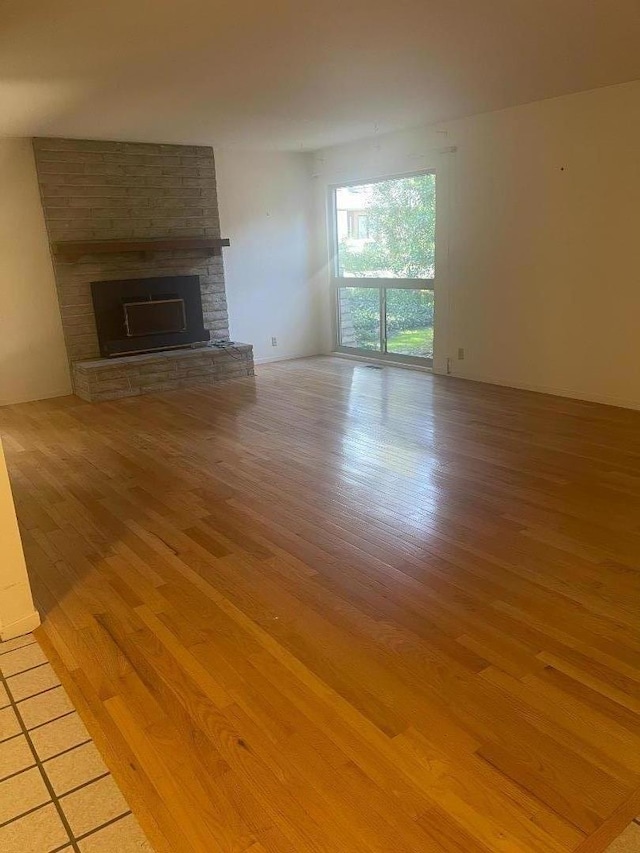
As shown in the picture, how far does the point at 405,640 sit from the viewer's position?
7.01 feet

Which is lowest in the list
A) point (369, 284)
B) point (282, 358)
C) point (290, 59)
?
point (282, 358)

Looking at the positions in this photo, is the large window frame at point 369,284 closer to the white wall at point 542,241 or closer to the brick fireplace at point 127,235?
the white wall at point 542,241

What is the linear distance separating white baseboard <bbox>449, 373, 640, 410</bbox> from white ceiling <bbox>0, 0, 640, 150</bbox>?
2.34 metres

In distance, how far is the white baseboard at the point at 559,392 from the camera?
5000 mm

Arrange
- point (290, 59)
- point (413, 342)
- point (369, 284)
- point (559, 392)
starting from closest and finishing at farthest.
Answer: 1. point (290, 59)
2. point (559, 392)
3. point (413, 342)
4. point (369, 284)

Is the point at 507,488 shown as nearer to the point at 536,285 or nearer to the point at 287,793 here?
the point at 287,793

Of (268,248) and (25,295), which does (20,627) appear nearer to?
(25,295)

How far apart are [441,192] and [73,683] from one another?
5.44m

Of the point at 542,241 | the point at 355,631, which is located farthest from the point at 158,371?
the point at 355,631

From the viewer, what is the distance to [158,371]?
20.5ft

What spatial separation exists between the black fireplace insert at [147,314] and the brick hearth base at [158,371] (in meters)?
0.16

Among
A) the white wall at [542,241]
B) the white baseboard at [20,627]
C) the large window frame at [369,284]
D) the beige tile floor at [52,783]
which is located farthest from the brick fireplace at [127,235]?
the beige tile floor at [52,783]

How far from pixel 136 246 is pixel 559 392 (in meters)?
4.20

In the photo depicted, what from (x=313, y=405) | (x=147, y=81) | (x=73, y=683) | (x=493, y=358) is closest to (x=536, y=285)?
(x=493, y=358)
